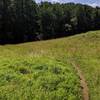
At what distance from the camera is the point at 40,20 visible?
10438 centimetres

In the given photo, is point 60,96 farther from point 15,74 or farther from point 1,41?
point 1,41

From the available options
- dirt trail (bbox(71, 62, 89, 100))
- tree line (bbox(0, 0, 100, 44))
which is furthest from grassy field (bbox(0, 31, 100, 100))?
tree line (bbox(0, 0, 100, 44))

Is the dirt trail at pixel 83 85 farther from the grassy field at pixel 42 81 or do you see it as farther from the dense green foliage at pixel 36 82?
the dense green foliage at pixel 36 82

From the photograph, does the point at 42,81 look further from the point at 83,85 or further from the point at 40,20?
the point at 40,20

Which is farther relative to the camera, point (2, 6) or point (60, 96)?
point (2, 6)

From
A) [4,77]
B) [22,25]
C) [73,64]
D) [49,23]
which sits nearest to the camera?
[4,77]

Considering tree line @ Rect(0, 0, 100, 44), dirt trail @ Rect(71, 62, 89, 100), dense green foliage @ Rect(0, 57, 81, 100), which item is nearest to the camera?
dense green foliage @ Rect(0, 57, 81, 100)

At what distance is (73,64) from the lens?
32.8 meters

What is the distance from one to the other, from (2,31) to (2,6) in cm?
788

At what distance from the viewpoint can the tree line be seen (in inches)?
3504

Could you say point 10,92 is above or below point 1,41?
above

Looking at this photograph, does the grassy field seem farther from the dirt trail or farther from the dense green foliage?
the dirt trail

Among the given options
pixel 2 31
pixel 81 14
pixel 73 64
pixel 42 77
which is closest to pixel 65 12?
pixel 81 14

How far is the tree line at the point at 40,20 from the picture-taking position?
292ft
